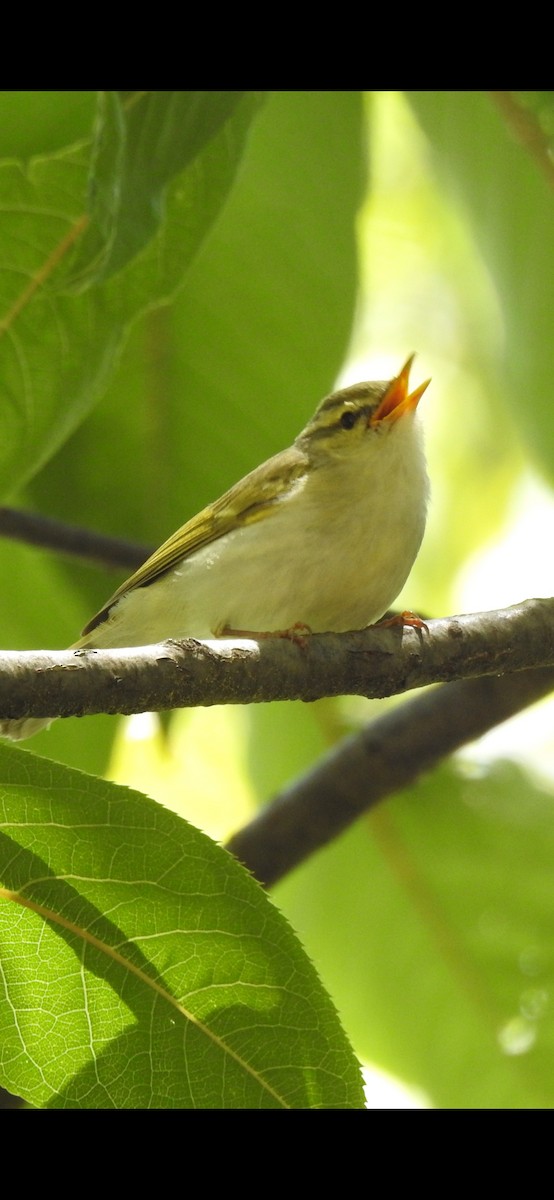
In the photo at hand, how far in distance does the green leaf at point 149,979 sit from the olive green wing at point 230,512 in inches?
47.6

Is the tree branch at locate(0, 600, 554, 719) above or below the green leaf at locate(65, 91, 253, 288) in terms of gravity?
below

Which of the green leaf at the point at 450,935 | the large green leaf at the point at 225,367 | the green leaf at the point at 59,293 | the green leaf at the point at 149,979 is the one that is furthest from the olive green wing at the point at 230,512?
the green leaf at the point at 149,979

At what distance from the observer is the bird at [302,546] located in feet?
9.99

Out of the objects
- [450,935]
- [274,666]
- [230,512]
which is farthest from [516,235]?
[450,935]

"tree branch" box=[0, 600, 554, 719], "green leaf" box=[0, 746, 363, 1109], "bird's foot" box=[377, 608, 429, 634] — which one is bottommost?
"green leaf" box=[0, 746, 363, 1109]

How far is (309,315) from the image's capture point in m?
3.32

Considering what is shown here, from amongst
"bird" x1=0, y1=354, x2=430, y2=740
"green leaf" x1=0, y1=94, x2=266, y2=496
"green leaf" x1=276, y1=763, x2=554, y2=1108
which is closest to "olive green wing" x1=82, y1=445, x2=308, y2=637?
"bird" x1=0, y1=354, x2=430, y2=740

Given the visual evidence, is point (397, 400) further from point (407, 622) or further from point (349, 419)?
point (407, 622)

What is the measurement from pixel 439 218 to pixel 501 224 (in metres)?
1.72

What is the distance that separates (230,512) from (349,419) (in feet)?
1.50

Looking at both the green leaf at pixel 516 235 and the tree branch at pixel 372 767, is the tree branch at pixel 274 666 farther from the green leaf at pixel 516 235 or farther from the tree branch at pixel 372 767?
the green leaf at pixel 516 235

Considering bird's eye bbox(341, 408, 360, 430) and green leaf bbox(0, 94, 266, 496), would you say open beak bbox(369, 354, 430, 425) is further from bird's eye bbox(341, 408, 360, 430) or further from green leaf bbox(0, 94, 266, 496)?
green leaf bbox(0, 94, 266, 496)

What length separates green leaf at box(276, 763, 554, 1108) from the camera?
3.54 metres

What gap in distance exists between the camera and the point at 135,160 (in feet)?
7.11
